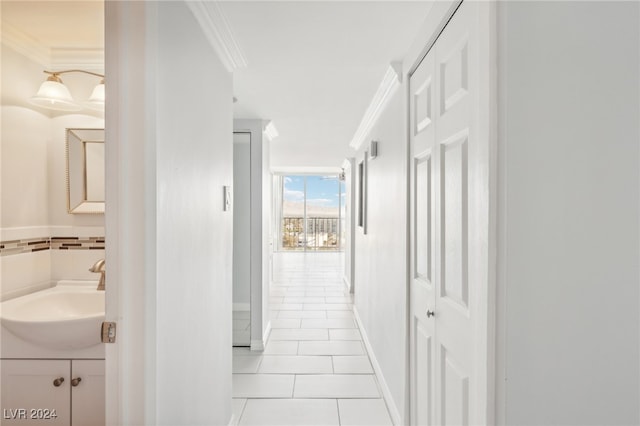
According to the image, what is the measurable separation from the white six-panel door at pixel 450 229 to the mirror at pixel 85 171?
172cm

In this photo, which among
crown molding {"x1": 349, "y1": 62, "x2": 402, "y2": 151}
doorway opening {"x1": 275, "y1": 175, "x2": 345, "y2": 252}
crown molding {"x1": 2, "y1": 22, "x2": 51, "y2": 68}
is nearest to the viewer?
crown molding {"x1": 2, "y1": 22, "x2": 51, "y2": 68}

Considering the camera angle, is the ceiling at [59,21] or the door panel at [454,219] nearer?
the door panel at [454,219]

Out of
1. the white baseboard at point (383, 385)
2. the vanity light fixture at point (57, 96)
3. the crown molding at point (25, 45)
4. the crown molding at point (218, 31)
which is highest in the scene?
the crown molding at point (218, 31)

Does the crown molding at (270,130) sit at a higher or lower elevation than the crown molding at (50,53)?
higher

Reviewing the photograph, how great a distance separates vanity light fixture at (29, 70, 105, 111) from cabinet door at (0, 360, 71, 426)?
120cm

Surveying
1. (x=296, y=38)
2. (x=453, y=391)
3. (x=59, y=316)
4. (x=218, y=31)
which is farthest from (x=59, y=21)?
(x=453, y=391)

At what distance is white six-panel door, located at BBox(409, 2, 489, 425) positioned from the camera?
3.61 ft

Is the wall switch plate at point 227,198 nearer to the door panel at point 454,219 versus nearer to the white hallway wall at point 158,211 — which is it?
the white hallway wall at point 158,211

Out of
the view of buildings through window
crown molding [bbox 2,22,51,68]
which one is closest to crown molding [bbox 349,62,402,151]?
crown molding [bbox 2,22,51,68]

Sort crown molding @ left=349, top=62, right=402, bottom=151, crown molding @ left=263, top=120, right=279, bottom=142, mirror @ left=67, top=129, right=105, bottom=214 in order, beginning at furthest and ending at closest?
crown molding @ left=263, top=120, right=279, bottom=142 < crown molding @ left=349, top=62, right=402, bottom=151 < mirror @ left=67, top=129, right=105, bottom=214

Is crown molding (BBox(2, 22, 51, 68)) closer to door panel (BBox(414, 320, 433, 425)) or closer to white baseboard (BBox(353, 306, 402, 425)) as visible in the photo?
door panel (BBox(414, 320, 433, 425))

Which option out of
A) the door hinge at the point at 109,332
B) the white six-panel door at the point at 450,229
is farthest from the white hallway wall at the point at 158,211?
the white six-panel door at the point at 450,229

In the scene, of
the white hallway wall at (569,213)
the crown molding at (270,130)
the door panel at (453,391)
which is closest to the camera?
the white hallway wall at (569,213)

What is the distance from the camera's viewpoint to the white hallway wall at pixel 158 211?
1.14m
